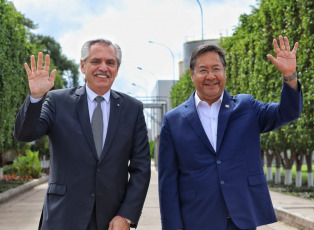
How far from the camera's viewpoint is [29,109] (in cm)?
357

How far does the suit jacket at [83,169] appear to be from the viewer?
373 centimetres

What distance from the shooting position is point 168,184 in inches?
160

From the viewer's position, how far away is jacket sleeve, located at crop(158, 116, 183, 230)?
3982 millimetres

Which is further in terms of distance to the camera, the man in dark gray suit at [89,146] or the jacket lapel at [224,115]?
the jacket lapel at [224,115]

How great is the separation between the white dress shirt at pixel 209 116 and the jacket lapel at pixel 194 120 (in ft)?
0.17

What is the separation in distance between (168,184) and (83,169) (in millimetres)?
710

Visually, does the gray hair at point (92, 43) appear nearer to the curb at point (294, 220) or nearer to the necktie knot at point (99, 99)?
the necktie knot at point (99, 99)

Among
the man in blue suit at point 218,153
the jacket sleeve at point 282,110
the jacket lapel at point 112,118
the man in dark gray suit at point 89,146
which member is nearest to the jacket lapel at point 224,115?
the man in blue suit at point 218,153

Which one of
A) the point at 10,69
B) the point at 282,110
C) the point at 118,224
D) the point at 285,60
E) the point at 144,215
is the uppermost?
the point at 10,69

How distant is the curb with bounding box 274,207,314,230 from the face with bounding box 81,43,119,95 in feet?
21.3

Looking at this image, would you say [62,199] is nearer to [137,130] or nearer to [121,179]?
[121,179]

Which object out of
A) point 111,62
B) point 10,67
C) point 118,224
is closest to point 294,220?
point 118,224

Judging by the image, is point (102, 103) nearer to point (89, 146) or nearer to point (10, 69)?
point (89, 146)

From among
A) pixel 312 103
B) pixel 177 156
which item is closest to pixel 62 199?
pixel 177 156
